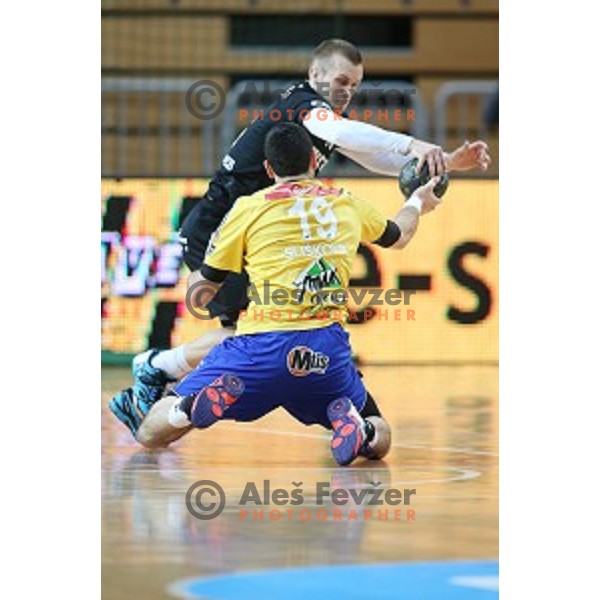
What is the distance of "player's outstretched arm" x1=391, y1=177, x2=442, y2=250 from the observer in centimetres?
634

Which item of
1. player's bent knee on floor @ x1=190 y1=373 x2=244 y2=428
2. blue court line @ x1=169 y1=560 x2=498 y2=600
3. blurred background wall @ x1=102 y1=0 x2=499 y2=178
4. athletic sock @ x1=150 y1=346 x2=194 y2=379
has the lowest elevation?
blue court line @ x1=169 y1=560 x2=498 y2=600

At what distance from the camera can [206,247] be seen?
717cm

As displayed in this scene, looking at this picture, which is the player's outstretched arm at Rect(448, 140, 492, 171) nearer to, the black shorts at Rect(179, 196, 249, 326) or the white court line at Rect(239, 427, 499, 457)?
the black shorts at Rect(179, 196, 249, 326)

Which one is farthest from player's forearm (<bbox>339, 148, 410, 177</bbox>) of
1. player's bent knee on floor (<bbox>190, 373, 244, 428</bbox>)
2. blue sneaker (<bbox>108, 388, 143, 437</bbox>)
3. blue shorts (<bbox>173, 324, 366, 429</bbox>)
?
blue sneaker (<bbox>108, 388, 143, 437</bbox>)

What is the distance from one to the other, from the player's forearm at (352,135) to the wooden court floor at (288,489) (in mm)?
1230

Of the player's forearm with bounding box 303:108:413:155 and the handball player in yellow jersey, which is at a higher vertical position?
the player's forearm with bounding box 303:108:413:155

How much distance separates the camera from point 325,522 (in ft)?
17.3

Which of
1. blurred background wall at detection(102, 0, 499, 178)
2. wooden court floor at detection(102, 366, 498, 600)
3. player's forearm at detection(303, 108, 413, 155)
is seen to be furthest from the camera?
blurred background wall at detection(102, 0, 499, 178)

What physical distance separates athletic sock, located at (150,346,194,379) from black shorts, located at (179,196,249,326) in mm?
240

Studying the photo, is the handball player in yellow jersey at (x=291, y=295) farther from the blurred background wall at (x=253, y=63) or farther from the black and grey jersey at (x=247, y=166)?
the blurred background wall at (x=253, y=63)

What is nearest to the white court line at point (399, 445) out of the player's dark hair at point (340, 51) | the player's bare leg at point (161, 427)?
the player's bare leg at point (161, 427)

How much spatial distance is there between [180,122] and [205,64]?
1.40 m
